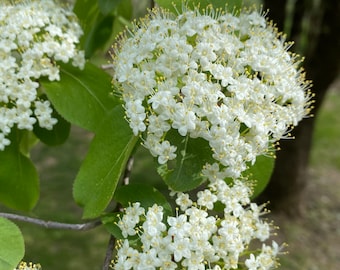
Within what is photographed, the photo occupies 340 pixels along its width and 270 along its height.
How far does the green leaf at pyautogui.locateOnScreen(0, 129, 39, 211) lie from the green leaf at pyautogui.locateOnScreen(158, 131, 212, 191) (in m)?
0.62

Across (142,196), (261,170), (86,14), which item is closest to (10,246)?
(142,196)

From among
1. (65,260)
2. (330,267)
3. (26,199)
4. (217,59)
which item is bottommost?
(65,260)

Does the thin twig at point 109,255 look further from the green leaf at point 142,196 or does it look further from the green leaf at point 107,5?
the green leaf at point 107,5

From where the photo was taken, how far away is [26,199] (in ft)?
6.23

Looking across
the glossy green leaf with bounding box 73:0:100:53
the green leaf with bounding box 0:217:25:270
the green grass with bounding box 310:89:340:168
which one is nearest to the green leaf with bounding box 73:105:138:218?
the green leaf with bounding box 0:217:25:270

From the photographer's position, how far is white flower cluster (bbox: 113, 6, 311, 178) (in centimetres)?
135

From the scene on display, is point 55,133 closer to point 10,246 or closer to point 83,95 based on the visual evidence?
point 83,95

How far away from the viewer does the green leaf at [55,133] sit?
5.98 ft

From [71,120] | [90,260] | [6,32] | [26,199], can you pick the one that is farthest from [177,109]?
[90,260]

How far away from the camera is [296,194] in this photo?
16.7ft

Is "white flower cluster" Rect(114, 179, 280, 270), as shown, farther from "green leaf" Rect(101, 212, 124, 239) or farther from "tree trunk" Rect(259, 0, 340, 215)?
"tree trunk" Rect(259, 0, 340, 215)

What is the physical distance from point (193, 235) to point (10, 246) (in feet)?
1.40

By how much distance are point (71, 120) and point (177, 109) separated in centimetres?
47

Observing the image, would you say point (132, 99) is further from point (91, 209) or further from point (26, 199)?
point (26, 199)
